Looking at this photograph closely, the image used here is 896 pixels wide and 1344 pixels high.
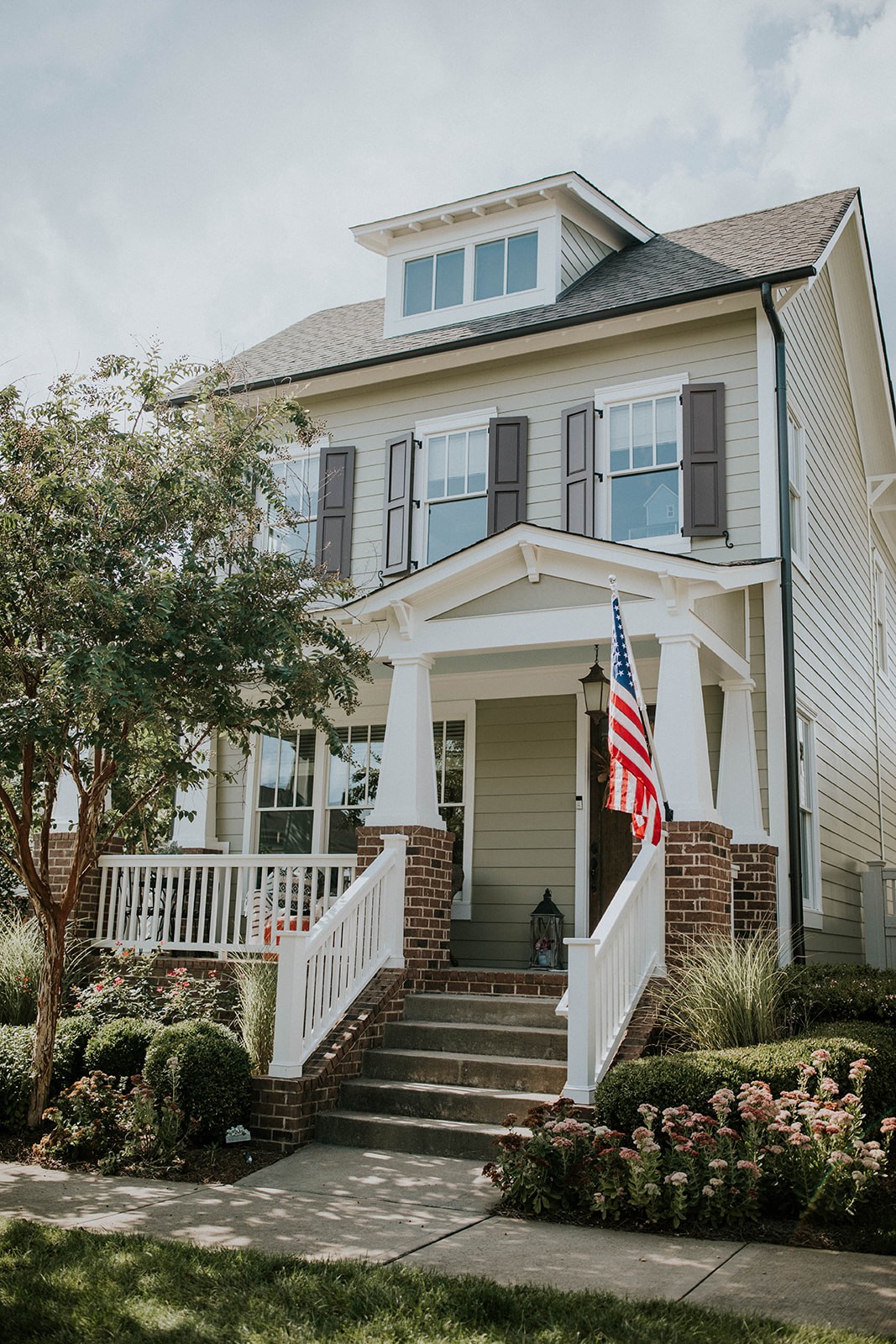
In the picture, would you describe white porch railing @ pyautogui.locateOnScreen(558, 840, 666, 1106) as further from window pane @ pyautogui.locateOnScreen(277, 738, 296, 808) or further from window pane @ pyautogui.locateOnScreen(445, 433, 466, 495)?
window pane @ pyautogui.locateOnScreen(277, 738, 296, 808)

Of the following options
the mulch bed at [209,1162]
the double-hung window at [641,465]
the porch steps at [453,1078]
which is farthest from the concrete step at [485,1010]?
the double-hung window at [641,465]

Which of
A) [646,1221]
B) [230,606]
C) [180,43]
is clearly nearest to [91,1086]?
[230,606]

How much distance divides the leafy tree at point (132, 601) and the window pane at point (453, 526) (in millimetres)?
3480

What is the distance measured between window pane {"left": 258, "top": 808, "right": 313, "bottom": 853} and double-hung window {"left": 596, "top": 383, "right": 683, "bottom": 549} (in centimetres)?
446

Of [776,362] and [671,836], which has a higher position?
[776,362]

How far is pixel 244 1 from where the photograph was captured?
8.31 metres

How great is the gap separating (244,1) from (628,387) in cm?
490

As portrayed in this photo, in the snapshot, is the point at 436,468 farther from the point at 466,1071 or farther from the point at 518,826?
the point at 466,1071

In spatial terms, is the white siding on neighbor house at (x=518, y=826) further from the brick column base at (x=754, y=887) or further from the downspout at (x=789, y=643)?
the downspout at (x=789, y=643)

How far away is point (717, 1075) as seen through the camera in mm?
6457

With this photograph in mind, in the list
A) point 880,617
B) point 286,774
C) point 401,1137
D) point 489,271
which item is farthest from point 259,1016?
point 880,617

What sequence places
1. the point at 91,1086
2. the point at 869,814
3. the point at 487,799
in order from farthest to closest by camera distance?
the point at 869,814
the point at 487,799
the point at 91,1086

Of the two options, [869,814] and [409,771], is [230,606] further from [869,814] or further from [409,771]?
[869,814]

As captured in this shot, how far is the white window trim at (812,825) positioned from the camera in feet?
35.2
